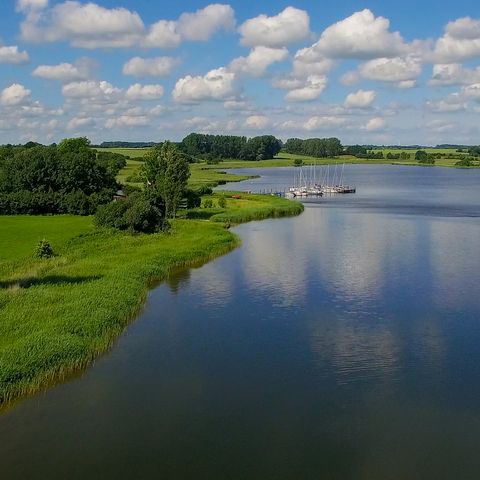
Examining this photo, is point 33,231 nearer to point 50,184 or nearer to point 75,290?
point 50,184

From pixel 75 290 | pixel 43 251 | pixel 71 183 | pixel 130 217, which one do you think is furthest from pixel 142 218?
pixel 75 290

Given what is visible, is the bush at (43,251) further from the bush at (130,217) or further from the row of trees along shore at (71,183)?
the row of trees along shore at (71,183)

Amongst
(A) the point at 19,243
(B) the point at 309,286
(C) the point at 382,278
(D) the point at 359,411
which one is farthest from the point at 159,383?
(A) the point at 19,243

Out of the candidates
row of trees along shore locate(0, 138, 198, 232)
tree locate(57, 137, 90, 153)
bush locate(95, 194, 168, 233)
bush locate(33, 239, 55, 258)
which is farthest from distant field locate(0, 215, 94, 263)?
tree locate(57, 137, 90, 153)

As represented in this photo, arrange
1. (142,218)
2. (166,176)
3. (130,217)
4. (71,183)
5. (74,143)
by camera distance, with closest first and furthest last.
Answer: (130,217)
(142,218)
(71,183)
(166,176)
(74,143)

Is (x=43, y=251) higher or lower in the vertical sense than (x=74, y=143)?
lower

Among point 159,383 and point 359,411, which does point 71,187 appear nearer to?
point 159,383
